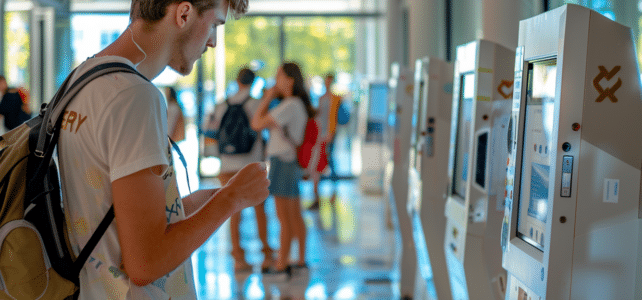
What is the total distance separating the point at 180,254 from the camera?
1.06 metres

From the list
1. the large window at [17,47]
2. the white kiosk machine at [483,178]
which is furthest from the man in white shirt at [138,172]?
the large window at [17,47]

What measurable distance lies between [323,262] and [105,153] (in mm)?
4204

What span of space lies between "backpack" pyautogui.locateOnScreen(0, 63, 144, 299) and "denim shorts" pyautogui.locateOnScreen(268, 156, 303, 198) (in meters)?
3.45

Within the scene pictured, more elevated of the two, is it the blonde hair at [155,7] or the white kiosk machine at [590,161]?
the blonde hair at [155,7]

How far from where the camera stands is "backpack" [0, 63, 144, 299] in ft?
3.37

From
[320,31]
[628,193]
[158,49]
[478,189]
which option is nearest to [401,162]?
[478,189]

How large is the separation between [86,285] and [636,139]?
133 centimetres

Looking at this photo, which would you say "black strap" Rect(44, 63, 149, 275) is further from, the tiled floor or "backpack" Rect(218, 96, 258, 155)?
"backpack" Rect(218, 96, 258, 155)

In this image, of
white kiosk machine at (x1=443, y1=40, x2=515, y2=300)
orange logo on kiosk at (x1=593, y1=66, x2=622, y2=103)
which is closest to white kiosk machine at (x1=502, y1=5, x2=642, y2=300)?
orange logo on kiosk at (x1=593, y1=66, x2=622, y2=103)

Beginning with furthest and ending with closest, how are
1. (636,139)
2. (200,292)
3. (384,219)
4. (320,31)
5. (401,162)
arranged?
(320,31)
(384,219)
(401,162)
(200,292)
(636,139)

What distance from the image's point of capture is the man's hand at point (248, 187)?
117cm

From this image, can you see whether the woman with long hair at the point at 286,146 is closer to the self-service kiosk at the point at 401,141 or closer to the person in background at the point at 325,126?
the self-service kiosk at the point at 401,141

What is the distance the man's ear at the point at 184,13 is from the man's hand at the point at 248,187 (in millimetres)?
309

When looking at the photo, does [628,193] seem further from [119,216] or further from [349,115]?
[349,115]
